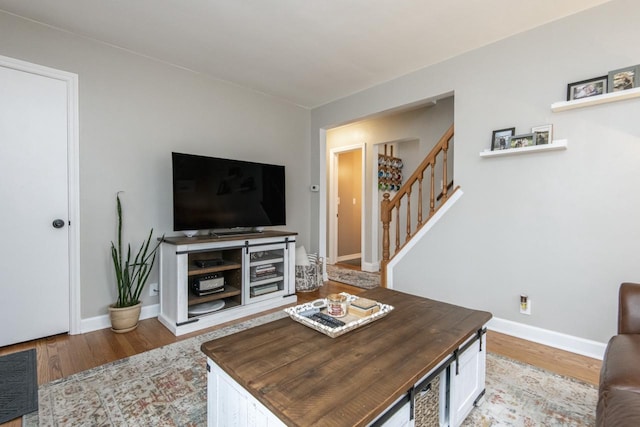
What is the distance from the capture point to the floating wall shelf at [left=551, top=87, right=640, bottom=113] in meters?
1.84

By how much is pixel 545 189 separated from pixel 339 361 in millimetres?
2136

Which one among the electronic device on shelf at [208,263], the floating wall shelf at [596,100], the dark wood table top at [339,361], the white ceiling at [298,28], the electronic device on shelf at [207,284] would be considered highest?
the white ceiling at [298,28]

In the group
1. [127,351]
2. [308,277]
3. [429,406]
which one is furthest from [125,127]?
[429,406]

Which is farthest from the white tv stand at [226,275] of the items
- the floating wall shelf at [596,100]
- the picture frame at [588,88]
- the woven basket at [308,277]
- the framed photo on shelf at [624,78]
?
the framed photo on shelf at [624,78]

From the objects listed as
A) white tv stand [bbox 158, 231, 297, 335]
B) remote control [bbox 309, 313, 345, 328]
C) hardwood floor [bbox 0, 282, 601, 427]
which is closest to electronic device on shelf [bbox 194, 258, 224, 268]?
white tv stand [bbox 158, 231, 297, 335]

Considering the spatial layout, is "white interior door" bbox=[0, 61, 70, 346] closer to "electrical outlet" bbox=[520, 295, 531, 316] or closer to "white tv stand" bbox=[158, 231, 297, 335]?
"white tv stand" bbox=[158, 231, 297, 335]

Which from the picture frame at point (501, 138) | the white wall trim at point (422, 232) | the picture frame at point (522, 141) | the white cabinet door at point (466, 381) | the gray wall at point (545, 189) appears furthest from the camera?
the white wall trim at point (422, 232)

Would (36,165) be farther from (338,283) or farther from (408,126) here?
(408,126)

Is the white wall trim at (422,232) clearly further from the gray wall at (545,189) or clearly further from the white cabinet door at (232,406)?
the white cabinet door at (232,406)

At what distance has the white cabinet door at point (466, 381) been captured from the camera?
1.33 m

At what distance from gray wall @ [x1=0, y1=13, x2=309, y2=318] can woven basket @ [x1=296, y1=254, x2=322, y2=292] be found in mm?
1563

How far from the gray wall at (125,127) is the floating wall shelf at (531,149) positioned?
2594 millimetres

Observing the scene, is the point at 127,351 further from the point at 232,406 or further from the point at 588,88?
the point at 588,88

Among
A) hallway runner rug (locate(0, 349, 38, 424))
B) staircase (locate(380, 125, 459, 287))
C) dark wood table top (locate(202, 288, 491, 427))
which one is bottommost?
hallway runner rug (locate(0, 349, 38, 424))
